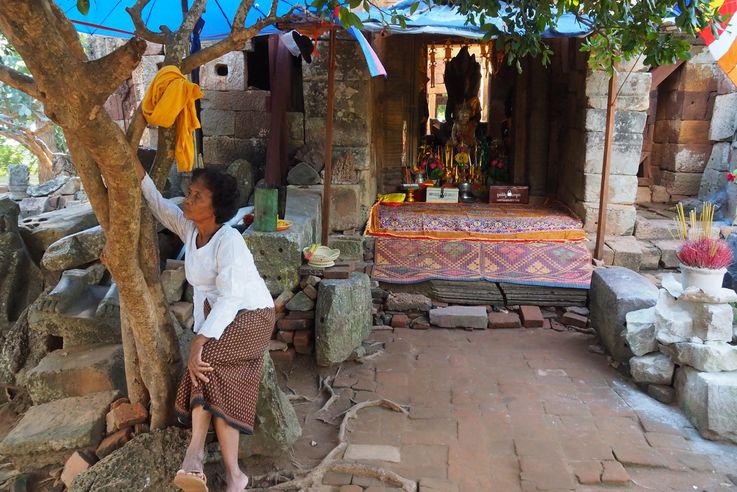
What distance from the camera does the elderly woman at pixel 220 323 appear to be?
2658 millimetres

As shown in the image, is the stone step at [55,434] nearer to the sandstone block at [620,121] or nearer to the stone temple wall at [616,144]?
the stone temple wall at [616,144]

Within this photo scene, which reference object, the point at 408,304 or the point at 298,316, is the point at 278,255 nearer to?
the point at 298,316

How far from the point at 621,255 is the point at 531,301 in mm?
1281

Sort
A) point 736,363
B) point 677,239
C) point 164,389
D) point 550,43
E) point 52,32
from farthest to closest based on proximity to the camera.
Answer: point 550,43
point 677,239
point 736,363
point 164,389
point 52,32

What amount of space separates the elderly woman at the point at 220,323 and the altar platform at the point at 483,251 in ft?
10.0

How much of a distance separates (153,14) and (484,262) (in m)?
4.17

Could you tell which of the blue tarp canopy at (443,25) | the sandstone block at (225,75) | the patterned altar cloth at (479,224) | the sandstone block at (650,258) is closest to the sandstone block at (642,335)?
the patterned altar cloth at (479,224)

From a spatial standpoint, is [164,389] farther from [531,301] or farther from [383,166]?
[383,166]

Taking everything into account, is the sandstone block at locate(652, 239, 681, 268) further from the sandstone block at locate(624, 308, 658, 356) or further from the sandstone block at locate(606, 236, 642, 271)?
the sandstone block at locate(624, 308, 658, 356)

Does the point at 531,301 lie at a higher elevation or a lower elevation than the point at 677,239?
lower

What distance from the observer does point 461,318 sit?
215 inches

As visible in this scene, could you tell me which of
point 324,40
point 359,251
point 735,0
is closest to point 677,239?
point 735,0

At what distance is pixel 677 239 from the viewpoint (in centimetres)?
668

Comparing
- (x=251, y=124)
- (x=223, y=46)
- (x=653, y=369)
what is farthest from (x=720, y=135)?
(x=223, y=46)
